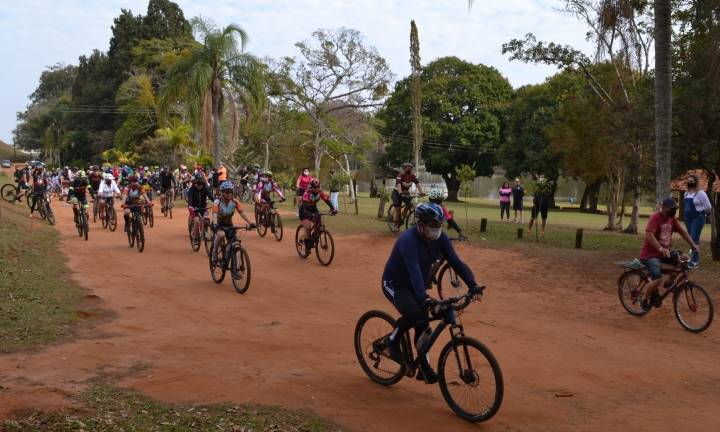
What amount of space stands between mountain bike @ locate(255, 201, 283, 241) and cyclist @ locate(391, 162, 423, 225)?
346cm

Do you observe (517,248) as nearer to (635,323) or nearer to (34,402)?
(635,323)

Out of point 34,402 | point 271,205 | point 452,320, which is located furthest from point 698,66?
point 34,402

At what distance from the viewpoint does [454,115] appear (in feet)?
183

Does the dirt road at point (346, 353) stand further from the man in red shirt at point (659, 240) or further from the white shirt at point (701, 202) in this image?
the white shirt at point (701, 202)

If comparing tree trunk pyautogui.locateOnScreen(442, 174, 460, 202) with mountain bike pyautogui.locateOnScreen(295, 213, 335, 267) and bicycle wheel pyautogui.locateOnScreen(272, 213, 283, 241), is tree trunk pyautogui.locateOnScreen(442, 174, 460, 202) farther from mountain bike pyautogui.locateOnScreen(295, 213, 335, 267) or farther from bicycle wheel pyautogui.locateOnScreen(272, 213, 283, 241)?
mountain bike pyautogui.locateOnScreen(295, 213, 335, 267)

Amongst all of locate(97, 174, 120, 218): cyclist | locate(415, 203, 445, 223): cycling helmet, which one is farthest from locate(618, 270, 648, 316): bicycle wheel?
locate(97, 174, 120, 218): cyclist

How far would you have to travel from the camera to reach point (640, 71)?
23203 millimetres

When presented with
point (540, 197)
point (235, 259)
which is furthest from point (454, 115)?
point (235, 259)

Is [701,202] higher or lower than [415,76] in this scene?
lower

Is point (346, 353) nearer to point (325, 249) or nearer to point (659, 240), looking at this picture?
point (659, 240)

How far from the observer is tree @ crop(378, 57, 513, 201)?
55.2m

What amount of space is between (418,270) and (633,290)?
624cm

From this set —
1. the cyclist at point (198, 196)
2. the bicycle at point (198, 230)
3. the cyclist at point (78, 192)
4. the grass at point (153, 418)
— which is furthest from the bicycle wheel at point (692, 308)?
the cyclist at point (78, 192)

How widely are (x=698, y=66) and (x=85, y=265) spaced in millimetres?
15023
